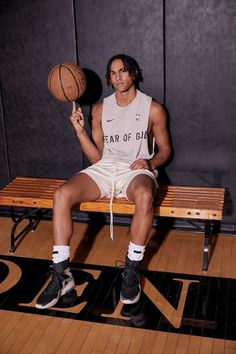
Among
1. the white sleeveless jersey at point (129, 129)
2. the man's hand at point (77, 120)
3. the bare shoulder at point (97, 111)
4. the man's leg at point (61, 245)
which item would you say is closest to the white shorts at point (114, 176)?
the white sleeveless jersey at point (129, 129)

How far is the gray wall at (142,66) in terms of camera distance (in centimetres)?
369

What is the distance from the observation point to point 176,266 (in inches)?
141

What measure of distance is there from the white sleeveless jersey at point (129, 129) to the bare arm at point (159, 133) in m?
0.06

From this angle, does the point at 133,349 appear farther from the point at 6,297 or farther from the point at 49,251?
the point at 49,251

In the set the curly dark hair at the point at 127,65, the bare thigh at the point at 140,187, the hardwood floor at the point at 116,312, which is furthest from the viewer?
the curly dark hair at the point at 127,65

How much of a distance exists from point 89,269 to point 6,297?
64 centimetres

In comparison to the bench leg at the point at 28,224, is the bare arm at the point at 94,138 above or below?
above

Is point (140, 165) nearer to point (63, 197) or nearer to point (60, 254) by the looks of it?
point (63, 197)

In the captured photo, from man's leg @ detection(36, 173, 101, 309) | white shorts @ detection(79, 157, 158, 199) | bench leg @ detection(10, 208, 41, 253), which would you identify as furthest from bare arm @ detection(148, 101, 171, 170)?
bench leg @ detection(10, 208, 41, 253)

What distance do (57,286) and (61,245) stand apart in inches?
10.6

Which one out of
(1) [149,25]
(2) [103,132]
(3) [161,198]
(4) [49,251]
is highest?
(1) [149,25]

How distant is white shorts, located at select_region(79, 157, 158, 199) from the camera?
11.4 ft

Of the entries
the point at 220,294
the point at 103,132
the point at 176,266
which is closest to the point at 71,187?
the point at 103,132

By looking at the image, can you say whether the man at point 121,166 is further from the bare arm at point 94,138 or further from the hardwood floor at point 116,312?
the hardwood floor at point 116,312
